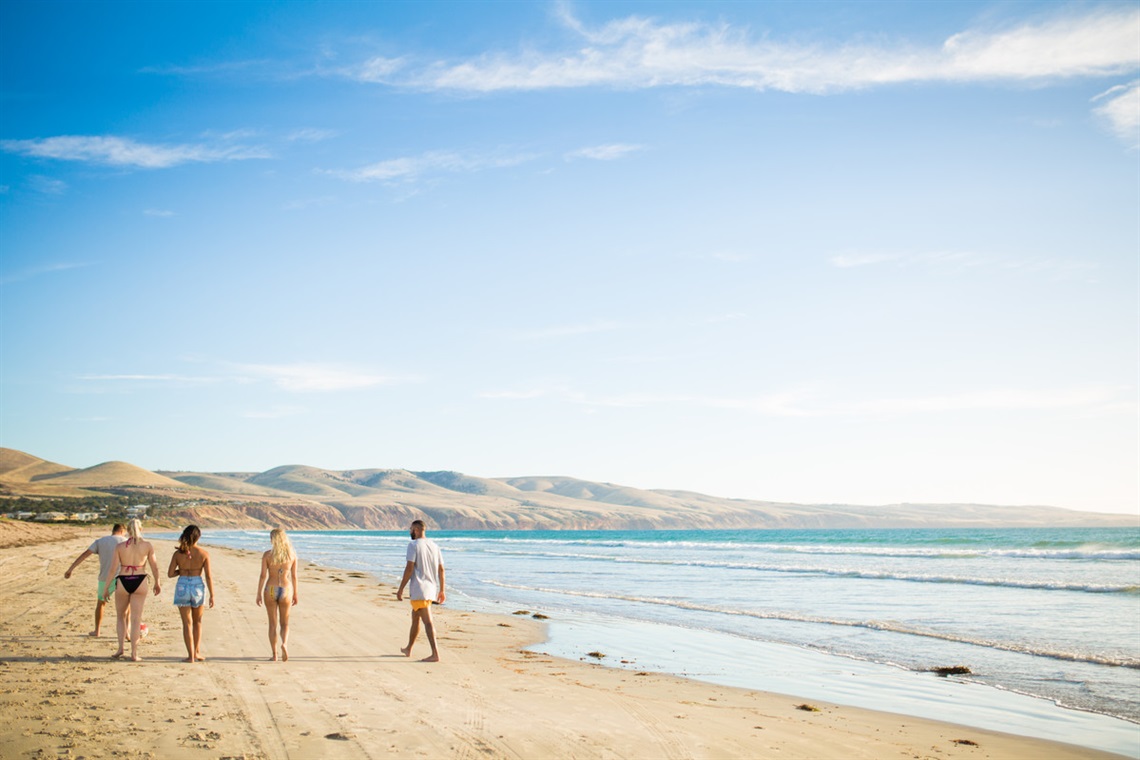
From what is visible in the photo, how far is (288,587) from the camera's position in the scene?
1075cm

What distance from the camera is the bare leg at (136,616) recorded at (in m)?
10.2

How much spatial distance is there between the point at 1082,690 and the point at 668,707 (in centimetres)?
655

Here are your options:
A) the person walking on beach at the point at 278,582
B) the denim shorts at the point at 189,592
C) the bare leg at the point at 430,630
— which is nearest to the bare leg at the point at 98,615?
the denim shorts at the point at 189,592

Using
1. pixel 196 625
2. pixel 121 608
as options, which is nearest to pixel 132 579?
pixel 121 608

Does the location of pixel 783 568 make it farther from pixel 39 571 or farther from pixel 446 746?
pixel 446 746

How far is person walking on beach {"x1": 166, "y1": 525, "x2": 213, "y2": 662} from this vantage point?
10.2 meters

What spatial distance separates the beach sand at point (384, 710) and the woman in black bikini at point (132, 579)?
0.48m

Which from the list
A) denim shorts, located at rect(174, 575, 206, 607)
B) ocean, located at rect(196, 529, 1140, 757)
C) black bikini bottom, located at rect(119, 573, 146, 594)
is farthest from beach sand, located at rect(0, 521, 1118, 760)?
ocean, located at rect(196, 529, 1140, 757)

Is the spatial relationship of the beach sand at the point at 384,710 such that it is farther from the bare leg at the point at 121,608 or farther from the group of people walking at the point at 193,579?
the group of people walking at the point at 193,579

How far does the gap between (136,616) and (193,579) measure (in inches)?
35.3

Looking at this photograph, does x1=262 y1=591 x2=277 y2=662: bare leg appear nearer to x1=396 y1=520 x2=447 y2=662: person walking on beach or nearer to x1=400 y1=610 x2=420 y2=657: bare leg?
x1=396 y1=520 x2=447 y2=662: person walking on beach

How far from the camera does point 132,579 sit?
34.3ft

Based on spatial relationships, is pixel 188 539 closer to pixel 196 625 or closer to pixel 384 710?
pixel 196 625

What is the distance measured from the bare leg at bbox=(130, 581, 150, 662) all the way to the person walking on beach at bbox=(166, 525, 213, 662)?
1.74 ft
